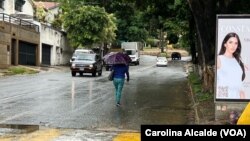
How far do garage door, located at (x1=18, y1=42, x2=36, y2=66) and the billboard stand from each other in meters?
39.0

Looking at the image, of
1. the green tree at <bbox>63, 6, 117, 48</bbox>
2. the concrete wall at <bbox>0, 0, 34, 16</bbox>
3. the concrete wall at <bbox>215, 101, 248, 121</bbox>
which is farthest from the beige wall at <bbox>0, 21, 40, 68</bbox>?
the concrete wall at <bbox>215, 101, 248, 121</bbox>

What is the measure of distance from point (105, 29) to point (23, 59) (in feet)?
43.0

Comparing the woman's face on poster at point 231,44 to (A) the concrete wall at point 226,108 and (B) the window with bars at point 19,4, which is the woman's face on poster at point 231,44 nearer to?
(A) the concrete wall at point 226,108

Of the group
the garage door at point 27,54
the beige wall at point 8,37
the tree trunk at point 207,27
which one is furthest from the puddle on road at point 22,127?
the garage door at point 27,54

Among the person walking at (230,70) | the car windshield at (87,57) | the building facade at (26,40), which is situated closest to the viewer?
the person walking at (230,70)

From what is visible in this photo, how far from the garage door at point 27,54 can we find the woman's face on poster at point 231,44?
128 ft

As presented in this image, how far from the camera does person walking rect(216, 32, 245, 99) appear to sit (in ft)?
38.9

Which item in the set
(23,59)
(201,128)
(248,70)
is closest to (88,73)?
(23,59)

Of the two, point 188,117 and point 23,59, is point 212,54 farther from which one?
point 23,59

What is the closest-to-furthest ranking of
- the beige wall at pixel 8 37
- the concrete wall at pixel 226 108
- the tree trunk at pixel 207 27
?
the concrete wall at pixel 226 108 → the tree trunk at pixel 207 27 → the beige wall at pixel 8 37

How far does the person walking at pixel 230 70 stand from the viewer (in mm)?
11850

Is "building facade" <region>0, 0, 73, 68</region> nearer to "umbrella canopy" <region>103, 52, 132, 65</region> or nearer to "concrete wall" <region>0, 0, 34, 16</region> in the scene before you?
"concrete wall" <region>0, 0, 34, 16</region>

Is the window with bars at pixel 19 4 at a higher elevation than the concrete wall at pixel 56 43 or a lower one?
higher

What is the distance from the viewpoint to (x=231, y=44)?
39.1 feet
